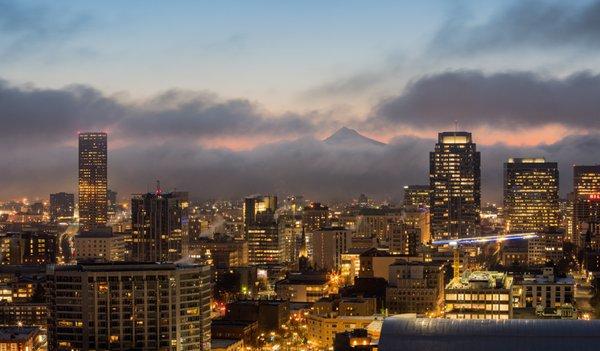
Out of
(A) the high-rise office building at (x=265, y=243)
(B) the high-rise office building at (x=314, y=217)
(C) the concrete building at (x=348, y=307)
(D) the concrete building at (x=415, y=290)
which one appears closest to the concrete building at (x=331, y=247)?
(A) the high-rise office building at (x=265, y=243)

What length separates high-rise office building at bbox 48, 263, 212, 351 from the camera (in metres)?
47.8

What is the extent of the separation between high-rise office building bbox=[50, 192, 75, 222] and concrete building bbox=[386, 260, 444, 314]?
9372cm

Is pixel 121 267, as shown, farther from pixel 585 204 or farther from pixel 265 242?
pixel 585 204

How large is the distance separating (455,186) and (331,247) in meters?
37.7

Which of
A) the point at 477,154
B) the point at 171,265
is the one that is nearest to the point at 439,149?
the point at 477,154

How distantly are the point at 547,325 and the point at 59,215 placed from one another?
131 metres

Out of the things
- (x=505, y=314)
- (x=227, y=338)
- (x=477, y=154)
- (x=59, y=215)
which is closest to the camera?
(x=505, y=314)

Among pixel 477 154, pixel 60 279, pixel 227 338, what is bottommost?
pixel 227 338

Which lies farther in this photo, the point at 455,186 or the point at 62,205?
the point at 62,205

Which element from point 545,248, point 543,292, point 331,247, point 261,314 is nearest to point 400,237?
point 331,247

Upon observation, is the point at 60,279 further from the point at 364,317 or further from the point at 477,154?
the point at 477,154

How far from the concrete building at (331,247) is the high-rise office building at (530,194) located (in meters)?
42.1

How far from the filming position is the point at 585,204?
139 meters

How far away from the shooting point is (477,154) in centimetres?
13988
